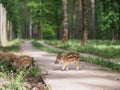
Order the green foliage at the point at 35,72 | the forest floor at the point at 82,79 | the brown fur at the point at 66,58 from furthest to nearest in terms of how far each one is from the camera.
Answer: the brown fur at the point at 66,58 < the green foliage at the point at 35,72 < the forest floor at the point at 82,79

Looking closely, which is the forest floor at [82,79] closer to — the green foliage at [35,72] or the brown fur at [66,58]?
the green foliage at [35,72]

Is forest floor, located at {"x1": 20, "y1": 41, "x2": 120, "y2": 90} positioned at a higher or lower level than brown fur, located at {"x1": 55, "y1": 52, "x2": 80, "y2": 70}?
lower

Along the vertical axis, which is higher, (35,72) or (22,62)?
(22,62)

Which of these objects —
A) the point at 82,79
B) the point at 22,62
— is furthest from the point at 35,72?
the point at 82,79

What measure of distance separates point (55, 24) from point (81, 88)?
247 feet

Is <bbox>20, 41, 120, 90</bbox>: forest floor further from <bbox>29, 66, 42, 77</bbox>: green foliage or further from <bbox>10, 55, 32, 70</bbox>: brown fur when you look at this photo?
<bbox>10, 55, 32, 70</bbox>: brown fur

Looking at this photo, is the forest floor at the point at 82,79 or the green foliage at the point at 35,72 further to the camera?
the green foliage at the point at 35,72

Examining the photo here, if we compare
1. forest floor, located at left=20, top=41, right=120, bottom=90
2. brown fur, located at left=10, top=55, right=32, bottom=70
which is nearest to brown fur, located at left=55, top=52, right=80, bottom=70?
forest floor, located at left=20, top=41, right=120, bottom=90

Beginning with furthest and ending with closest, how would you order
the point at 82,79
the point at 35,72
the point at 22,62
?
the point at 35,72
the point at 22,62
the point at 82,79

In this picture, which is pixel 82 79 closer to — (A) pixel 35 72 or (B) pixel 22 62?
(A) pixel 35 72

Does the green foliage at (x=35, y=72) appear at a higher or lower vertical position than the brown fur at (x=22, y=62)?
lower

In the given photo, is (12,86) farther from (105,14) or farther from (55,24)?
(55,24)

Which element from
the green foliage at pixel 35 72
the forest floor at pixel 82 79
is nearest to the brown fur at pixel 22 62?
the green foliage at pixel 35 72

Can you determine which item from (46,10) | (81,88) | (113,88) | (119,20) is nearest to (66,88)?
(81,88)
